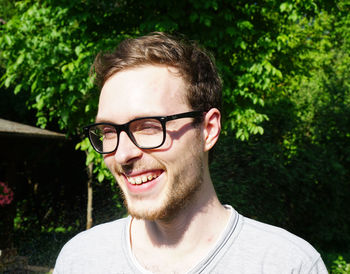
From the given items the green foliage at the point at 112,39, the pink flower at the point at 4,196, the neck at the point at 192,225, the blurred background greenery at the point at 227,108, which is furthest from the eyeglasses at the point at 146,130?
the pink flower at the point at 4,196

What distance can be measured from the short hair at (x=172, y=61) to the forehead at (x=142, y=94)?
3 centimetres

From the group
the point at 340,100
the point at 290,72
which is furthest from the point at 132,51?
the point at 340,100

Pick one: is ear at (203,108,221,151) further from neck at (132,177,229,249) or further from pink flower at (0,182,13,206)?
pink flower at (0,182,13,206)

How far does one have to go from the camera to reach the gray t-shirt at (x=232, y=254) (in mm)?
1394

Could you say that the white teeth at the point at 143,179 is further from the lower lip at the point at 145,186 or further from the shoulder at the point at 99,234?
the shoulder at the point at 99,234

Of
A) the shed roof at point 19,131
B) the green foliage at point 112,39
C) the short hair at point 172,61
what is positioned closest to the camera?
the short hair at point 172,61

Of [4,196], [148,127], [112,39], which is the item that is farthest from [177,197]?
[4,196]

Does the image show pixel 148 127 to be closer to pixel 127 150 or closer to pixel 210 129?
pixel 127 150

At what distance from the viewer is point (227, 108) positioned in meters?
4.94

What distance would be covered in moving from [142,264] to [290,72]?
6992mm

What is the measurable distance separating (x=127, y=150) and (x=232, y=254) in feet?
1.95

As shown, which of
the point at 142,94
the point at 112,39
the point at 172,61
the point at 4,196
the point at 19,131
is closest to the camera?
the point at 142,94

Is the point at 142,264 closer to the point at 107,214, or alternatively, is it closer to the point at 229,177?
Result: the point at 229,177

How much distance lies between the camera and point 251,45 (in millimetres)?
5422
